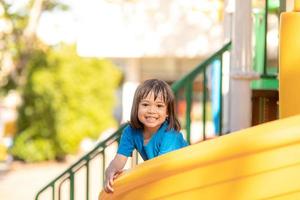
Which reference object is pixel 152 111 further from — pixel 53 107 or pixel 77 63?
pixel 77 63

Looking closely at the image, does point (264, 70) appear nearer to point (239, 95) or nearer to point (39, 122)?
point (239, 95)

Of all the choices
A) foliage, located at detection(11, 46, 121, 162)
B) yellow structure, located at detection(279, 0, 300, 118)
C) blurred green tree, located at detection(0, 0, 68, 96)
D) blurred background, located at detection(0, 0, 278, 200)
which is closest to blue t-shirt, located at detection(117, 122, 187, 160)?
yellow structure, located at detection(279, 0, 300, 118)

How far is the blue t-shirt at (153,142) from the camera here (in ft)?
11.6

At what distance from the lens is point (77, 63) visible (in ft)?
50.2

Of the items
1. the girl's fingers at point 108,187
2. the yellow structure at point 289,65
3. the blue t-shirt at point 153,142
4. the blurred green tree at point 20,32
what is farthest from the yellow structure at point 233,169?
the blurred green tree at point 20,32

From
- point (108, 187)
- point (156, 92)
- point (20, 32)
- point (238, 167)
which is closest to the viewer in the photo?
point (238, 167)

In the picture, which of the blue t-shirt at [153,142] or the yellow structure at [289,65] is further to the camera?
the blue t-shirt at [153,142]

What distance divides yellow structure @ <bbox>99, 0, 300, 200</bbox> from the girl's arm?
0.24 metres

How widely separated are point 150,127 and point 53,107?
11.2 metres

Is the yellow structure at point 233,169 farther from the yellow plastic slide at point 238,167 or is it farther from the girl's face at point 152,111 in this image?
the girl's face at point 152,111

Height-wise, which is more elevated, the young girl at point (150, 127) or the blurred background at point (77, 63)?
the blurred background at point (77, 63)

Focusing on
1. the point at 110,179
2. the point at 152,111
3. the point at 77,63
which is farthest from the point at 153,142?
the point at 77,63

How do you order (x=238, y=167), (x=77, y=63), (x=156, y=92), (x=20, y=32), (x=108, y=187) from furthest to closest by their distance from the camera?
(x=20, y=32), (x=77, y=63), (x=156, y=92), (x=108, y=187), (x=238, y=167)

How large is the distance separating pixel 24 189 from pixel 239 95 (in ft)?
24.0
